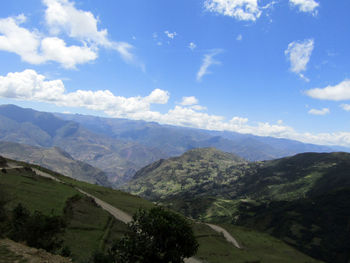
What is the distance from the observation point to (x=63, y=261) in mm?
37406

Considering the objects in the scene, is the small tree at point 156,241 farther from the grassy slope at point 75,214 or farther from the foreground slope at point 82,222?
the grassy slope at point 75,214

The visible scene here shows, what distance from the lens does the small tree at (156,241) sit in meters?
50.4

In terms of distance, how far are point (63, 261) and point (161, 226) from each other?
66.1 ft

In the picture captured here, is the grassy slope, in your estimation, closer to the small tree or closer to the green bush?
the green bush

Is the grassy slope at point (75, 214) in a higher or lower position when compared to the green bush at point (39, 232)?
lower

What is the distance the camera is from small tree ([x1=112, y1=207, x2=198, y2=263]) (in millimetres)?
50375

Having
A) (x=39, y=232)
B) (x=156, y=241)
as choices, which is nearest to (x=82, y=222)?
(x=39, y=232)

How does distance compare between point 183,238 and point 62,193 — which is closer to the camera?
point 183,238

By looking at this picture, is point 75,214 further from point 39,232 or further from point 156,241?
point 156,241

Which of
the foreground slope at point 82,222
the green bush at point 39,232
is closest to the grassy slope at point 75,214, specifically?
the foreground slope at point 82,222

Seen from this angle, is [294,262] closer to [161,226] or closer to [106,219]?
[106,219]

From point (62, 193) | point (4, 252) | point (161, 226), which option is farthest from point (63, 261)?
point (62, 193)

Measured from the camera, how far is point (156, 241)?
51906 mm

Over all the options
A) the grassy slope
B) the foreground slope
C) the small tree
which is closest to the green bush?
the small tree
